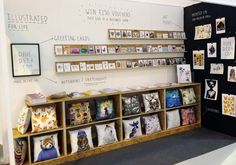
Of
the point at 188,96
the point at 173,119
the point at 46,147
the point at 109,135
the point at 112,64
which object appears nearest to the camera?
the point at 46,147

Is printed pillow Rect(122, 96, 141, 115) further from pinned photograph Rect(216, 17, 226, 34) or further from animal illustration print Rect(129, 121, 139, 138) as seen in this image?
pinned photograph Rect(216, 17, 226, 34)

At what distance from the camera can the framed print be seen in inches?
119

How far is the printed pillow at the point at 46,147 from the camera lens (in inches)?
115

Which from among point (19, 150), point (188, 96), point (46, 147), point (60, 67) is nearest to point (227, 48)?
point (188, 96)

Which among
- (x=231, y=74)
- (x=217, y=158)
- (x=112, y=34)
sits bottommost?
(x=217, y=158)

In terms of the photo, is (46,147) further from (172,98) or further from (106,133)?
(172,98)

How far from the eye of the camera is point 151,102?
3732mm

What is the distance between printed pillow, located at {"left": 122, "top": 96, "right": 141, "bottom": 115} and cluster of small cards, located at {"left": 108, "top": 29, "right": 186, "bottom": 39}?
3.11 feet

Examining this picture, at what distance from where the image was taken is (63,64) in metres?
3.31

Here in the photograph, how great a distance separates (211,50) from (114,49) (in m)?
1.56

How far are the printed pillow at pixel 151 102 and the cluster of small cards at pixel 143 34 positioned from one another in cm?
94

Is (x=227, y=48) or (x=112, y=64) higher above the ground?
(x=227, y=48)

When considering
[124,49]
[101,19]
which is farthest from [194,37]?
[101,19]

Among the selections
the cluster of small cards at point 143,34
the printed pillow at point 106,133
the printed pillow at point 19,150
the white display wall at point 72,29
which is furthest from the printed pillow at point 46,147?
the cluster of small cards at point 143,34
